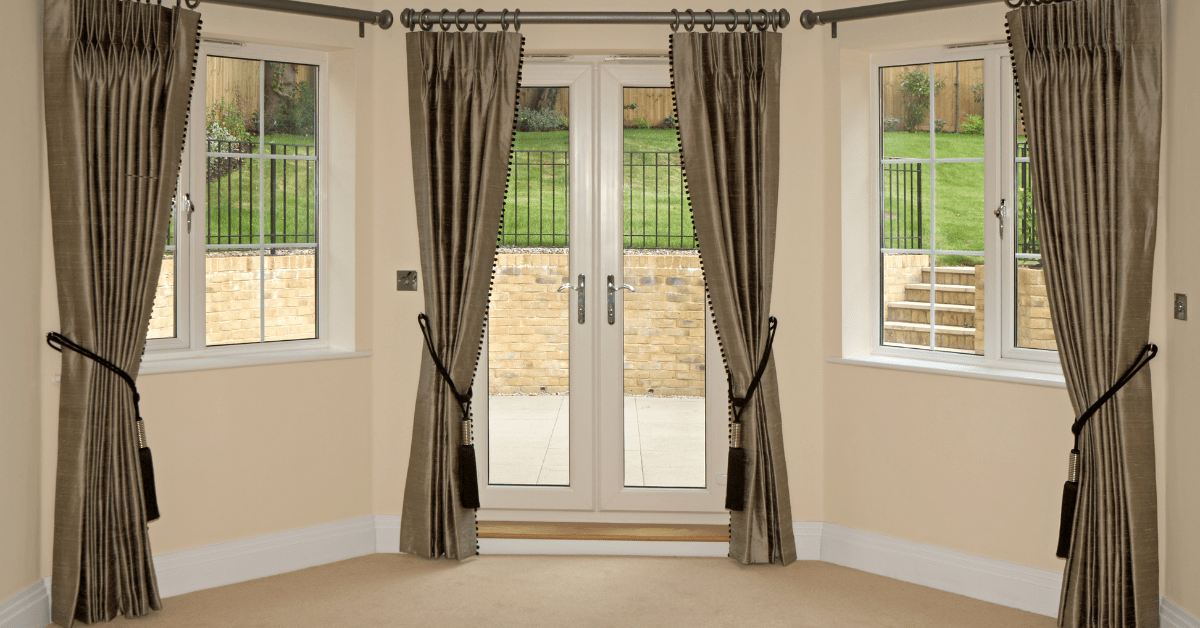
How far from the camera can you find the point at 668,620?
3.41 meters

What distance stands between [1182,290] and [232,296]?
11.6 ft

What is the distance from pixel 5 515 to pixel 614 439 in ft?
7.66

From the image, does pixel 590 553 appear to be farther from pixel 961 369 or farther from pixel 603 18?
pixel 603 18

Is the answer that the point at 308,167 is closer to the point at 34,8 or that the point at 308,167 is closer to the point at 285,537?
the point at 34,8

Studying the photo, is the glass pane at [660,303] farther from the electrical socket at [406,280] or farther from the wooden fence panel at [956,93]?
the wooden fence panel at [956,93]

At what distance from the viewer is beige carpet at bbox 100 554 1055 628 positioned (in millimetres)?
3414

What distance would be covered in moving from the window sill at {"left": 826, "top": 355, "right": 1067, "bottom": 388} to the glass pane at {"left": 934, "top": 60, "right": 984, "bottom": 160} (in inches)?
33.1

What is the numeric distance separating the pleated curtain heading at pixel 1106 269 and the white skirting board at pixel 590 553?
242 mm

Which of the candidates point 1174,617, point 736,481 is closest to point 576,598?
point 736,481

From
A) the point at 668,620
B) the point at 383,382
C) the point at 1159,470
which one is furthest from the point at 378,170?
the point at 1159,470

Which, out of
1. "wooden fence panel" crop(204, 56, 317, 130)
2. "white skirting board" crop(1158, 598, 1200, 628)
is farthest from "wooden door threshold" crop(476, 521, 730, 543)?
"wooden fence panel" crop(204, 56, 317, 130)

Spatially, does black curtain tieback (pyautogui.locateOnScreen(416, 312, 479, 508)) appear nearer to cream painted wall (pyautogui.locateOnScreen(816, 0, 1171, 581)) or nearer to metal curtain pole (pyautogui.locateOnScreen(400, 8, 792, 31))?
metal curtain pole (pyautogui.locateOnScreen(400, 8, 792, 31))

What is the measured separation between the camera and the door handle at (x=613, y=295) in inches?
170

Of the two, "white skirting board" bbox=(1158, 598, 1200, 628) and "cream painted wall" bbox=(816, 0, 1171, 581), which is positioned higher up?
"cream painted wall" bbox=(816, 0, 1171, 581)
